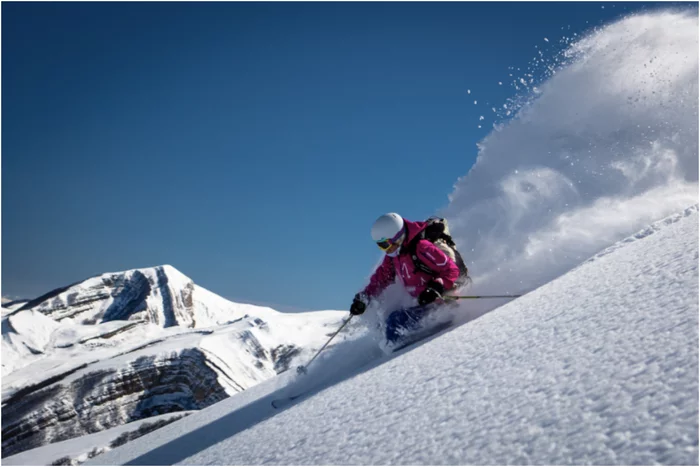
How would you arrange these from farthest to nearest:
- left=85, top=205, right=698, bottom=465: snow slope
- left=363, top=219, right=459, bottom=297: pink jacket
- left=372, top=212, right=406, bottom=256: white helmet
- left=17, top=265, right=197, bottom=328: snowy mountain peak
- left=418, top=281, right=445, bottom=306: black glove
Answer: left=17, top=265, right=197, bottom=328: snowy mountain peak → left=372, top=212, right=406, bottom=256: white helmet → left=363, top=219, right=459, bottom=297: pink jacket → left=418, top=281, right=445, bottom=306: black glove → left=85, top=205, right=698, bottom=465: snow slope

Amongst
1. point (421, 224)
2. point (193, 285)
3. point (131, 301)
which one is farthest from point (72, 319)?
point (421, 224)

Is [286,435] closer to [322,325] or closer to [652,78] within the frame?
[652,78]

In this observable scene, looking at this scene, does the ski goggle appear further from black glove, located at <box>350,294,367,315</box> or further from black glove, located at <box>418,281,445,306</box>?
black glove, located at <box>350,294,367,315</box>

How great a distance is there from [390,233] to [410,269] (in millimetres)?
518

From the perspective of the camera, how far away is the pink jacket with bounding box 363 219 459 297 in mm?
5707

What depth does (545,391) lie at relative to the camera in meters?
2.09

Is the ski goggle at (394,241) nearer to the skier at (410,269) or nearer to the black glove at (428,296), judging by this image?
the skier at (410,269)

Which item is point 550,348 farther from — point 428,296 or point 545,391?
point 428,296

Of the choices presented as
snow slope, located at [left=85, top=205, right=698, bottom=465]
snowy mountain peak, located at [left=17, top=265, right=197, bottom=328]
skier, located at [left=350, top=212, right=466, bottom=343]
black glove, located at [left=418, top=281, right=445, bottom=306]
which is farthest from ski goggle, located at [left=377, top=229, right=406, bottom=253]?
snowy mountain peak, located at [left=17, top=265, right=197, bottom=328]

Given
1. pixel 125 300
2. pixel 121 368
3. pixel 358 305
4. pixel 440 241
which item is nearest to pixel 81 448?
pixel 358 305

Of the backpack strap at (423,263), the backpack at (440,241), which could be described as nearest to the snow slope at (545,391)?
the backpack strap at (423,263)

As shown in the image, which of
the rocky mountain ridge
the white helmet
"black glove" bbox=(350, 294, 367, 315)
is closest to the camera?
the white helmet

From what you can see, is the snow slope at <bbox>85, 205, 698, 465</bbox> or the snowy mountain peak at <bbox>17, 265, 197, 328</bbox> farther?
the snowy mountain peak at <bbox>17, 265, 197, 328</bbox>

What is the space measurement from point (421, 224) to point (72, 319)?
77.5 m
